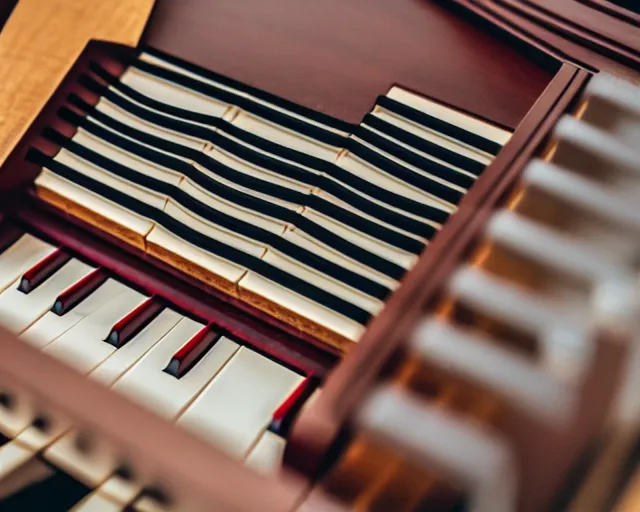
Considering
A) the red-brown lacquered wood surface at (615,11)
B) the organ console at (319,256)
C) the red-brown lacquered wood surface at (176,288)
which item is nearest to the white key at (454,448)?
the organ console at (319,256)

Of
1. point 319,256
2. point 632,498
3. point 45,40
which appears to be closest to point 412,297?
point 319,256

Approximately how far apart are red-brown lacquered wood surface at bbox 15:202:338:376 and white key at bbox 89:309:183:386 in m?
0.04

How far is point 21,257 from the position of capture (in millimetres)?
1541

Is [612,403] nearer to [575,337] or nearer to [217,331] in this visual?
[575,337]

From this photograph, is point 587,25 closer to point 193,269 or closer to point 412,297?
point 412,297

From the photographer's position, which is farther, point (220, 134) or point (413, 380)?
point (220, 134)

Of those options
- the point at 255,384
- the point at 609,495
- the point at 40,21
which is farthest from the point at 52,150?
the point at 609,495

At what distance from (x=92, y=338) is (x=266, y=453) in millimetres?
452

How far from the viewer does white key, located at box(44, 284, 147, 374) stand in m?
1.36

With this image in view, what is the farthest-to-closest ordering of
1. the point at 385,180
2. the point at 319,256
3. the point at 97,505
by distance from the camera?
1. the point at 385,180
2. the point at 319,256
3. the point at 97,505

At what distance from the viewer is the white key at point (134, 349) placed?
1.33 meters

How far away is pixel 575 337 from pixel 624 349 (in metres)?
0.08

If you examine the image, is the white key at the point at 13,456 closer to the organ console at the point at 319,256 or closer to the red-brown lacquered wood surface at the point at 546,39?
the organ console at the point at 319,256

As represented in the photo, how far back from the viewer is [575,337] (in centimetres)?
94
